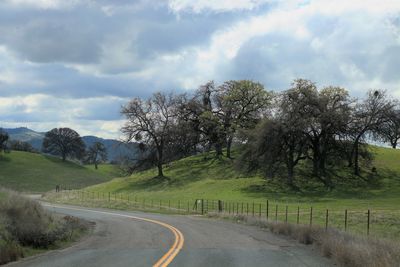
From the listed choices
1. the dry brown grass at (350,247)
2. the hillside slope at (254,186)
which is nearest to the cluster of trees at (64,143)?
the hillside slope at (254,186)

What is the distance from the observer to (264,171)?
7225 centimetres

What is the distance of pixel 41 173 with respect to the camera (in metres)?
141

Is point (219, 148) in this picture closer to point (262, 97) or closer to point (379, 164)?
point (262, 97)

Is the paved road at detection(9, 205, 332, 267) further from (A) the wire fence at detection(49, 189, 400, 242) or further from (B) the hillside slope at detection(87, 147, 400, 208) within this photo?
(B) the hillside slope at detection(87, 147, 400, 208)

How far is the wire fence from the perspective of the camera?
32531mm

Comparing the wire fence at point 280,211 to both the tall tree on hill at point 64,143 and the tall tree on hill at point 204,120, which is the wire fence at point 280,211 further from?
the tall tree on hill at point 64,143

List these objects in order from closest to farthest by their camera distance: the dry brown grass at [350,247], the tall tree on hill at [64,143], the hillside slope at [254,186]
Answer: the dry brown grass at [350,247] → the hillside slope at [254,186] → the tall tree on hill at [64,143]

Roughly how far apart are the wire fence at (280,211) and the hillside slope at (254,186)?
4134 millimetres

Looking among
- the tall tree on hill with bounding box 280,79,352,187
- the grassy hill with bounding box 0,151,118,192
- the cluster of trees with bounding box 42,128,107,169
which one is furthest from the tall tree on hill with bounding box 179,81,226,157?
the cluster of trees with bounding box 42,128,107,169

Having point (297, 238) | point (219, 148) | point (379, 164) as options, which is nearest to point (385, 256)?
point (297, 238)

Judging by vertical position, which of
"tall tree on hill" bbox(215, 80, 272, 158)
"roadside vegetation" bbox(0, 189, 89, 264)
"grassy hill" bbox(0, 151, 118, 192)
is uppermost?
"tall tree on hill" bbox(215, 80, 272, 158)

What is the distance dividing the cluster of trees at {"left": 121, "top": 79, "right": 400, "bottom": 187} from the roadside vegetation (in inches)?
1939

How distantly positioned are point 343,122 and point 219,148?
1350 inches

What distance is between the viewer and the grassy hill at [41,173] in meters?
125
